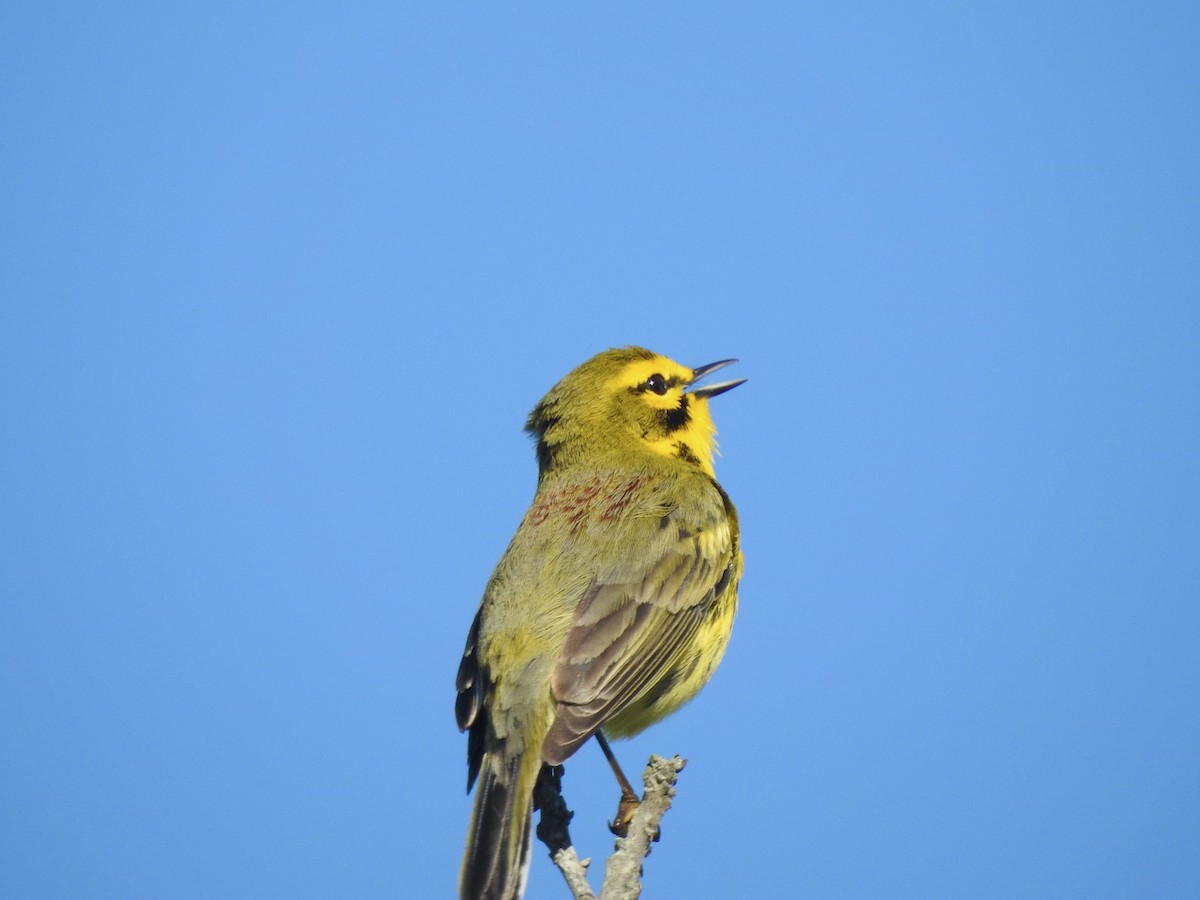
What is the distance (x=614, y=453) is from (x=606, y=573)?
145cm

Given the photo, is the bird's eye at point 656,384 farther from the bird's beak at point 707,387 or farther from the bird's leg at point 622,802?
the bird's leg at point 622,802

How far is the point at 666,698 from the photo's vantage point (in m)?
7.79

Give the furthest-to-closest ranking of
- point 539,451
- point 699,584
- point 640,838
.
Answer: point 539,451, point 699,584, point 640,838

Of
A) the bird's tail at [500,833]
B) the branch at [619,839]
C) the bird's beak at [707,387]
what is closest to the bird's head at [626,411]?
the bird's beak at [707,387]

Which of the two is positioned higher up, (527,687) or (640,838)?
(527,687)

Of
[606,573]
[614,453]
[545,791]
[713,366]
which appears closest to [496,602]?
[606,573]

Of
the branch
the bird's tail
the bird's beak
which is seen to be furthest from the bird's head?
the bird's tail

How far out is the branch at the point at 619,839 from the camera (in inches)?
221

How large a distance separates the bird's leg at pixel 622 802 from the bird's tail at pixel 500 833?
1.15m

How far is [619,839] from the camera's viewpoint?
585 cm

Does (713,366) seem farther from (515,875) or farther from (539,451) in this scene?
(515,875)

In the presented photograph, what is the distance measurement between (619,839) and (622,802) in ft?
5.62

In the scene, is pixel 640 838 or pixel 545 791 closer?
pixel 640 838

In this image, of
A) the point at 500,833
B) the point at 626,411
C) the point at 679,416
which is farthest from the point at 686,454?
the point at 500,833
